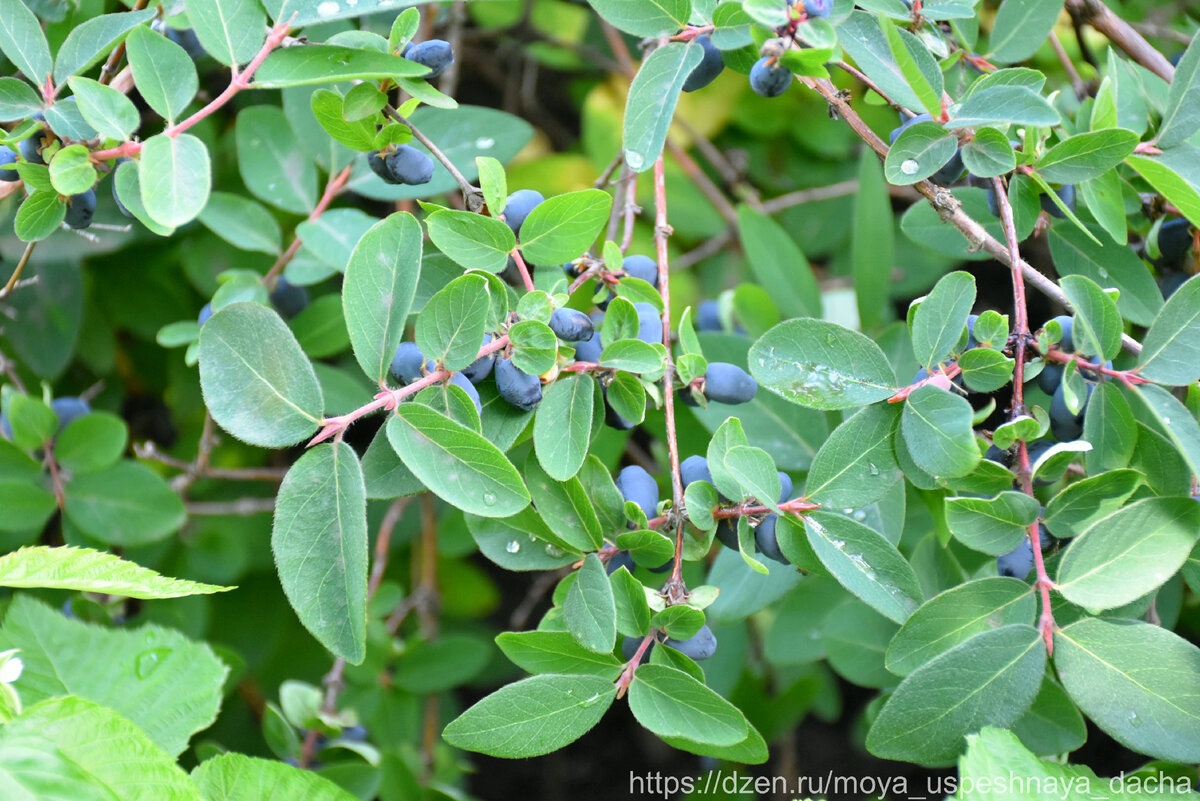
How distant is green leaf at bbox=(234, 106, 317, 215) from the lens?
43.2 inches

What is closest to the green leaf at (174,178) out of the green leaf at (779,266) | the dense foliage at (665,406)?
→ the dense foliage at (665,406)

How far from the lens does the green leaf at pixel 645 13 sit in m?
0.74

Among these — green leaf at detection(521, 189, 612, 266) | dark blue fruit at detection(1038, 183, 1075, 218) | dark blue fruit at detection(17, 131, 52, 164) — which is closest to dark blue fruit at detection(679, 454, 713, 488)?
green leaf at detection(521, 189, 612, 266)

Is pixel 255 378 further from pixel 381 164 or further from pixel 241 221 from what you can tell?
pixel 241 221

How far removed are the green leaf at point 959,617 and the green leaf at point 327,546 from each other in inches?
16.9

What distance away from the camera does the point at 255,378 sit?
26.9 inches

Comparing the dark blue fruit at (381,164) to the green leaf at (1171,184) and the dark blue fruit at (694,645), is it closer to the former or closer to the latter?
the dark blue fruit at (694,645)

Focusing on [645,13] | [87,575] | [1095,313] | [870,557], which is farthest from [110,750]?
[1095,313]

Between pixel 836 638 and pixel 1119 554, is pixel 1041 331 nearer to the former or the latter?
pixel 1119 554

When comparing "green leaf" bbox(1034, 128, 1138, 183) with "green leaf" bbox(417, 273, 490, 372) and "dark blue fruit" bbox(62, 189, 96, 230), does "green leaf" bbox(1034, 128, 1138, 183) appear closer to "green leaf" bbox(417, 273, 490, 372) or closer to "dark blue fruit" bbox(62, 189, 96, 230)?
"green leaf" bbox(417, 273, 490, 372)

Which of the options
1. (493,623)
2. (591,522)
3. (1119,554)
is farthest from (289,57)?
(493,623)

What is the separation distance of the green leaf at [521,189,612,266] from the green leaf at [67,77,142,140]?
0.33m

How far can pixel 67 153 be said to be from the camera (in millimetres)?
717

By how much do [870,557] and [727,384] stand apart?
21 cm
